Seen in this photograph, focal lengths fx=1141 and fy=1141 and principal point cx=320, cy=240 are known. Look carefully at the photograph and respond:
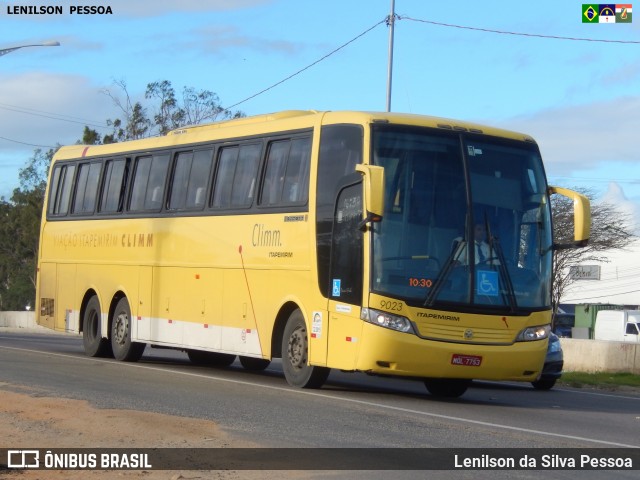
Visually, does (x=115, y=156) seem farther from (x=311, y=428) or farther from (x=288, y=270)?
(x=311, y=428)

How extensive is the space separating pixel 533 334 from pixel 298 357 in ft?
10.8

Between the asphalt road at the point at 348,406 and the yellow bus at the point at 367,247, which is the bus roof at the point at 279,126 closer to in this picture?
the yellow bus at the point at 367,247

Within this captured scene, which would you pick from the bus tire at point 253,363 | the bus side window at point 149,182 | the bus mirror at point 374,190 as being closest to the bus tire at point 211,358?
the bus tire at point 253,363

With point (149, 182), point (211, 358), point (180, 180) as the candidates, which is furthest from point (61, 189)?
point (180, 180)

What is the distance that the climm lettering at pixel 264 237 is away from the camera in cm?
1669

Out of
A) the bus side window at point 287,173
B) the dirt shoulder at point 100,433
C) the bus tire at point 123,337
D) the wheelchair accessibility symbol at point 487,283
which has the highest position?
the bus side window at point 287,173

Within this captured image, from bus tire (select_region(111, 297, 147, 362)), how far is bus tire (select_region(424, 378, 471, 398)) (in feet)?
20.7

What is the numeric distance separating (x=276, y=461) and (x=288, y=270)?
6774 millimetres

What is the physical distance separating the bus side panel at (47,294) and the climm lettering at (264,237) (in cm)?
817

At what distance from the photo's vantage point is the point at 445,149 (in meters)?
15.3

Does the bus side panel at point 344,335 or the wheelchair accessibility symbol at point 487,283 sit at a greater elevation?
the wheelchair accessibility symbol at point 487,283

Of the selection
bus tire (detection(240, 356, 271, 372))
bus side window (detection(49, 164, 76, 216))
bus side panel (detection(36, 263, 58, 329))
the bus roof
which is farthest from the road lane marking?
bus side window (detection(49, 164, 76, 216))

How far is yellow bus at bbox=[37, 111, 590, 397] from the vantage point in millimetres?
14531

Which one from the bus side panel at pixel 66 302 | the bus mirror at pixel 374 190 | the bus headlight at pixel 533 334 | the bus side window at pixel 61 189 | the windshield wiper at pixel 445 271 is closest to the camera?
the bus mirror at pixel 374 190
